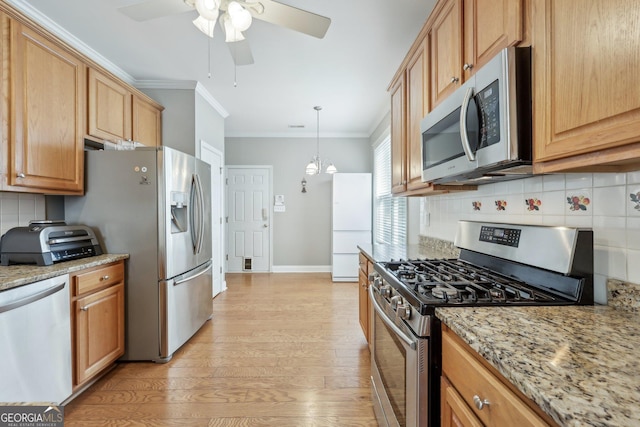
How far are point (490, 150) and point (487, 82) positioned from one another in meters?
0.26

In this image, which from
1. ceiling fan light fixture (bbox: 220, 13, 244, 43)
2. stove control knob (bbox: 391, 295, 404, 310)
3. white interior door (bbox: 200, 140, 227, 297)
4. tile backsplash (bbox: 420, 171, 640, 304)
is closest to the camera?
tile backsplash (bbox: 420, 171, 640, 304)

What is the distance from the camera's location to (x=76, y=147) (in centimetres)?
221

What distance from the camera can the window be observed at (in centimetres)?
360

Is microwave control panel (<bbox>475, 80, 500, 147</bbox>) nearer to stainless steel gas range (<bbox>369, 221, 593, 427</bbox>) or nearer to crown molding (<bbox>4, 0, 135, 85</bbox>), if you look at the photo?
stainless steel gas range (<bbox>369, 221, 593, 427</bbox>)

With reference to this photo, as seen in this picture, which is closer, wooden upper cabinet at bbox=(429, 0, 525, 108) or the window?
wooden upper cabinet at bbox=(429, 0, 525, 108)

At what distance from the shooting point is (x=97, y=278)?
1.99m

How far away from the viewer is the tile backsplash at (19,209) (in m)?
2.00

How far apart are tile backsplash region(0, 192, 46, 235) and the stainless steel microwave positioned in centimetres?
279

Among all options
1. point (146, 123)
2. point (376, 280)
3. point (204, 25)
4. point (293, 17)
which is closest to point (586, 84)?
point (376, 280)

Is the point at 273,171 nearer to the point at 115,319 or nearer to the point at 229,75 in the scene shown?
the point at 229,75

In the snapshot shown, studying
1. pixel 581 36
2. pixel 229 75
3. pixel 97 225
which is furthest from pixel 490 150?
pixel 229 75

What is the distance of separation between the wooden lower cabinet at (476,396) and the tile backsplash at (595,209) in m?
0.60

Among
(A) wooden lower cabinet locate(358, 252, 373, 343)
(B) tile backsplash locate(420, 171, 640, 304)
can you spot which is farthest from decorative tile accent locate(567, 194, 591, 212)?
(A) wooden lower cabinet locate(358, 252, 373, 343)

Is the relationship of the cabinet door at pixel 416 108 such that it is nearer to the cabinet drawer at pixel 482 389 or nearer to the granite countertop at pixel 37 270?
the cabinet drawer at pixel 482 389
